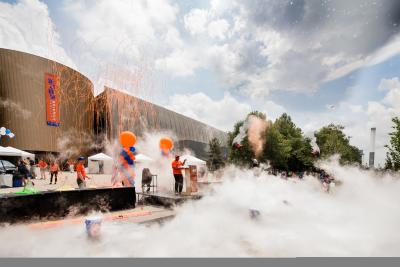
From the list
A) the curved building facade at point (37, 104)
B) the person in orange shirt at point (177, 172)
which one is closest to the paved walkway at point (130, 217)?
the person in orange shirt at point (177, 172)

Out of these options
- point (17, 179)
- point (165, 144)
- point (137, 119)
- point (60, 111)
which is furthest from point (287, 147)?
point (17, 179)

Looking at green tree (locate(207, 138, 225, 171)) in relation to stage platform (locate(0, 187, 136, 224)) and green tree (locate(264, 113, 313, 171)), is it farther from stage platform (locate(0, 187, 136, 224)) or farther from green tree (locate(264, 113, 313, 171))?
stage platform (locate(0, 187, 136, 224))

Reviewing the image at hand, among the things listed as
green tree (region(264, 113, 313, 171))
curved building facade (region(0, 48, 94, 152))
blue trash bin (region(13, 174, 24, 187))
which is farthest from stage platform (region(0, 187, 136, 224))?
green tree (region(264, 113, 313, 171))

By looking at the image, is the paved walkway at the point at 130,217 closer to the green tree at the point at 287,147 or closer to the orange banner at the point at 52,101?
the green tree at the point at 287,147

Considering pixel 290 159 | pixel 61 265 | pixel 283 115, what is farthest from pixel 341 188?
pixel 283 115

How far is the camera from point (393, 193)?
1215 cm

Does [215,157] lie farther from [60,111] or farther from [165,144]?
[165,144]

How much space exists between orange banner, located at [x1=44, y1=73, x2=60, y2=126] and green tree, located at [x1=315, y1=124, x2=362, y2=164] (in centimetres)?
4105

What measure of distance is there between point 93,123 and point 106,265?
42.7 m

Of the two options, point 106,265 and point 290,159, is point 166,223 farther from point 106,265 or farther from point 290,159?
point 290,159

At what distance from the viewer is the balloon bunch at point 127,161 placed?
492 inches

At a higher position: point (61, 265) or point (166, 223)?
point (61, 265)

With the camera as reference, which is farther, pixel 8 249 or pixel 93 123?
pixel 93 123

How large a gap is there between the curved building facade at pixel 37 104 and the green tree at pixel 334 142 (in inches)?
1566
